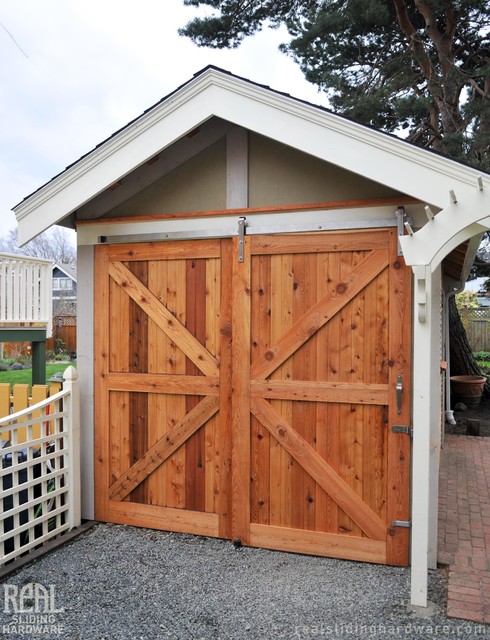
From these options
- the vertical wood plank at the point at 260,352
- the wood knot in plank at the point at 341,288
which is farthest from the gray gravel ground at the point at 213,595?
the wood knot in plank at the point at 341,288

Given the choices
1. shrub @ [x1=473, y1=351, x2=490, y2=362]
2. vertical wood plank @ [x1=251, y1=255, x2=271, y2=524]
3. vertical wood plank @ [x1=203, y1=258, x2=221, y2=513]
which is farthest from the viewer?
shrub @ [x1=473, y1=351, x2=490, y2=362]

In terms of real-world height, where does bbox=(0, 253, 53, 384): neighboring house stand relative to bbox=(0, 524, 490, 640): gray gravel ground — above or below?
above

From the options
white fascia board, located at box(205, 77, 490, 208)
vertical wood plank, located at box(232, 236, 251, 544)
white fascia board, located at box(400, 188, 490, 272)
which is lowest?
vertical wood plank, located at box(232, 236, 251, 544)

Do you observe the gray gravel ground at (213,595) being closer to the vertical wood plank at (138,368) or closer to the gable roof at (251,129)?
the vertical wood plank at (138,368)

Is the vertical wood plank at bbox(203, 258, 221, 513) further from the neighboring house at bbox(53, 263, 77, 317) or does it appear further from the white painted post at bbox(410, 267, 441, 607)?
the neighboring house at bbox(53, 263, 77, 317)

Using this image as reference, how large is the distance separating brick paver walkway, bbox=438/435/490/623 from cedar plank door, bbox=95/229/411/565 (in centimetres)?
41

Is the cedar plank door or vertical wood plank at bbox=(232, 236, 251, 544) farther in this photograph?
vertical wood plank at bbox=(232, 236, 251, 544)

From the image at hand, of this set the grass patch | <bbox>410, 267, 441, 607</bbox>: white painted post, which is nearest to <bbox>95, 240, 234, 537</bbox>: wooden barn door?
<bbox>410, 267, 441, 607</bbox>: white painted post

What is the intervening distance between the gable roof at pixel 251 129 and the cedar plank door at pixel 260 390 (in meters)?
0.51

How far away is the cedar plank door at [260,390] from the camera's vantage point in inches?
136

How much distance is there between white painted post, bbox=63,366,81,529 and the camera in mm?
3975

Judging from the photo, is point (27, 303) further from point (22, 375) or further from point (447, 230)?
point (447, 230)

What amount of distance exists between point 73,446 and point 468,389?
772 centimetres

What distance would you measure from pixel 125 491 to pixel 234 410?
3.77 ft
